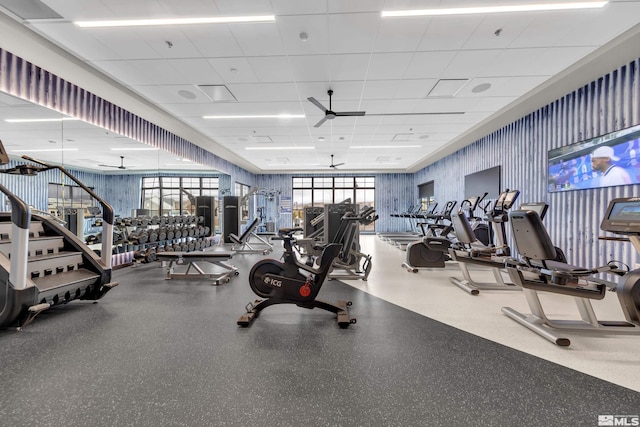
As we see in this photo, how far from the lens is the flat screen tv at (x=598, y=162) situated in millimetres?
3549

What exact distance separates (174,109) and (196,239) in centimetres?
322

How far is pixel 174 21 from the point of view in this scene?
9.83ft

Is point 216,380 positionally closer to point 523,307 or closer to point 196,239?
point 523,307

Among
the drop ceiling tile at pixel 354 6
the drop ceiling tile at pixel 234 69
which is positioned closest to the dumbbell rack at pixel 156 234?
the drop ceiling tile at pixel 234 69

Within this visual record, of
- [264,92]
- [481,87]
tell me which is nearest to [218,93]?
[264,92]

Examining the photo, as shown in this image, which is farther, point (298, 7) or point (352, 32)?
point (352, 32)

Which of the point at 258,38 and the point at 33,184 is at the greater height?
the point at 258,38

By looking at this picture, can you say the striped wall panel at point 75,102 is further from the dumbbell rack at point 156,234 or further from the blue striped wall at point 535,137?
the dumbbell rack at point 156,234

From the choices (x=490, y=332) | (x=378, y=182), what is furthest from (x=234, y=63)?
(x=378, y=182)

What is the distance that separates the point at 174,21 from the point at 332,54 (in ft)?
6.40

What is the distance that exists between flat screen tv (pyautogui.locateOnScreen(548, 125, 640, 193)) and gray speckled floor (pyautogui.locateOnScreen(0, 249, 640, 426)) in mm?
3590

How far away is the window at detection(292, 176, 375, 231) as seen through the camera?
13828 mm

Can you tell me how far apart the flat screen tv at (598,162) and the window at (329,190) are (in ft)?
29.8

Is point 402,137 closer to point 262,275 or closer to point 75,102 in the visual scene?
point 262,275
